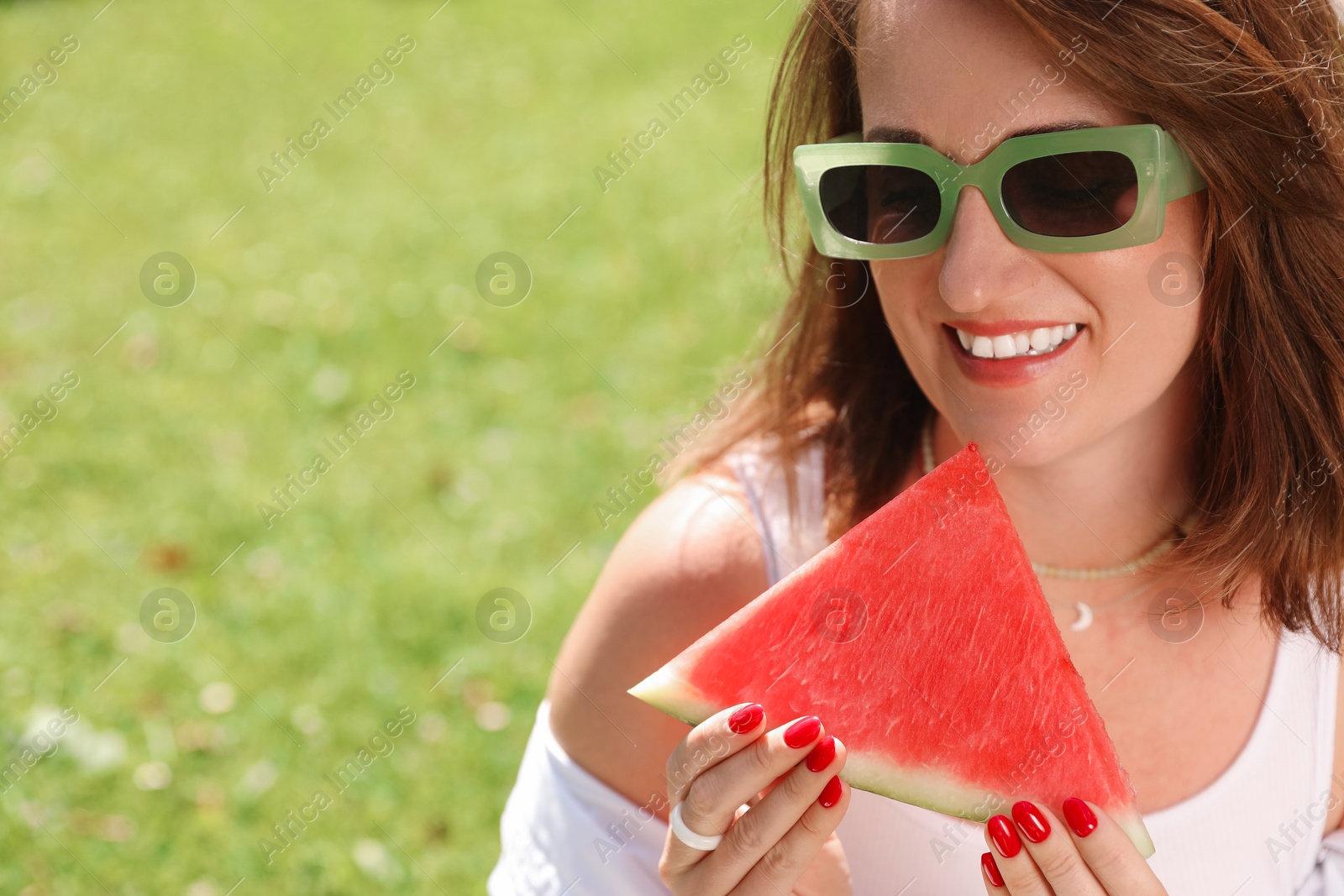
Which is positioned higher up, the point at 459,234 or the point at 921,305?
the point at 921,305

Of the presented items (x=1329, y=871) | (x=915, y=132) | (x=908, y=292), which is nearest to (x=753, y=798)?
(x=908, y=292)

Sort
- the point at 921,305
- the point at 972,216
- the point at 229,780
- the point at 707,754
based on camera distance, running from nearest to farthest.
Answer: the point at 707,754
the point at 972,216
the point at 921,305
the point at 229,780

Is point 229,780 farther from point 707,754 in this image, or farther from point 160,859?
point 707,754

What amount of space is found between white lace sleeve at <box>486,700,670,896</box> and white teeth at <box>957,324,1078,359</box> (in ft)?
3.82

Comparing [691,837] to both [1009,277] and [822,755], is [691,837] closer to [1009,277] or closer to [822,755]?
[822,755]

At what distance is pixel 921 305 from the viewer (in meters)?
2.18

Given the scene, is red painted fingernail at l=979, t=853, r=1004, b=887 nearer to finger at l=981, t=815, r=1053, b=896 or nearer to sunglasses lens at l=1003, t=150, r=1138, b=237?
finger at l=981, t=815, r=1053, b=896

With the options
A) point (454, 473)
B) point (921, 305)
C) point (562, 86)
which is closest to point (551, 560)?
point (454, 473)

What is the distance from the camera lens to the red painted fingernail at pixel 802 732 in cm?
182

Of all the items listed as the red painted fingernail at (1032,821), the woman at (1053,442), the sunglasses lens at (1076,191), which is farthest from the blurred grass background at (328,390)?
the red painted fingernail at (1032,821)

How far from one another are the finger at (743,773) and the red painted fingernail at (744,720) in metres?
0.03

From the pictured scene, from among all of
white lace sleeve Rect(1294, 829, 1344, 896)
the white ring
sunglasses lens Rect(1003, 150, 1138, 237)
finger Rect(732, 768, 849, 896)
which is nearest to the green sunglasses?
sunglasses lens Rect(1003, 150, 1138, 237)

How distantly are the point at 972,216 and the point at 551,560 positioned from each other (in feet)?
11.0

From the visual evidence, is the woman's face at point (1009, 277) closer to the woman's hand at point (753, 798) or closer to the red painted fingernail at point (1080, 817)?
the red painted fingernail at point (1080, 817)
